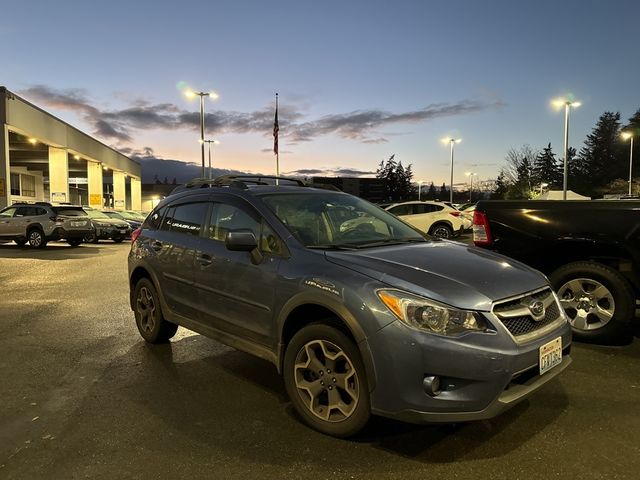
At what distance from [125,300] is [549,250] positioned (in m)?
6.45

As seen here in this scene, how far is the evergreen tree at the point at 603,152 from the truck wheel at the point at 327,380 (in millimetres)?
93242

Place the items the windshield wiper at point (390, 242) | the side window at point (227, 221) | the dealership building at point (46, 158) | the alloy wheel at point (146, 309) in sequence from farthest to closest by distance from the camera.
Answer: the dealership building at point (46, 158) → the alloy wheel at point (146, 309) → the side window at point (227, 221) → the windshield wiper at point (390, 242)

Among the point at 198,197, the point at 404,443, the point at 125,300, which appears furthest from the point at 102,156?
the point at 404,443

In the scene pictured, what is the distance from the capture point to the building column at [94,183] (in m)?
40.6

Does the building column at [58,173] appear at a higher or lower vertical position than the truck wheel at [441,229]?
higher

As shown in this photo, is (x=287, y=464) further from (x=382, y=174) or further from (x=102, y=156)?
(x=382, y=174)

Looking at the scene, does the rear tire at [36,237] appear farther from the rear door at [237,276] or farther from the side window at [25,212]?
the rear door at [237,276]

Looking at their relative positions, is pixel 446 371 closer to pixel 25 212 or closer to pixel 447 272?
pixel 447 272

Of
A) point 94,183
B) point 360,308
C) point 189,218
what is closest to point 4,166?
point 94,183

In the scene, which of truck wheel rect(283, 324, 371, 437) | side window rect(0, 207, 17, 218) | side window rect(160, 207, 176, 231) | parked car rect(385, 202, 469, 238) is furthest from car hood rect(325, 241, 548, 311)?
side window rect(0, 207, 17, 218)

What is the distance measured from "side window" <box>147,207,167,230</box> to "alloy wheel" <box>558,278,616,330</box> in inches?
174

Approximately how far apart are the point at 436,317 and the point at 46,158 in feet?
147

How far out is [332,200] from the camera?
4594 mm

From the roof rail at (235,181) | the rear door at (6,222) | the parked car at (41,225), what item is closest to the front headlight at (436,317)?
the roof rail at (235,181)
